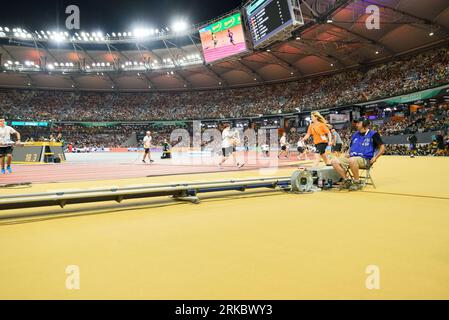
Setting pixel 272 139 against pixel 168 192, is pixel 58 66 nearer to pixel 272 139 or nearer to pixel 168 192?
pixel 272 139

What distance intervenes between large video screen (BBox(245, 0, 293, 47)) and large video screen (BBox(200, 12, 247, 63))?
2743 mm

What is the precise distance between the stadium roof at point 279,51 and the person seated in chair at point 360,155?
710 inches

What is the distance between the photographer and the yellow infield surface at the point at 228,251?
1.84 m

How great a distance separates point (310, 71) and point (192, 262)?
45.1m

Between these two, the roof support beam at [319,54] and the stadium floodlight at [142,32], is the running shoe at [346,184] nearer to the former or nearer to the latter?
the roof support beam at [319,54]

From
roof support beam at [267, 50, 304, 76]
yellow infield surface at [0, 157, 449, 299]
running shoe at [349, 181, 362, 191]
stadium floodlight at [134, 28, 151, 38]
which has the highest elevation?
stadium floodlight at [134, 28, 151, 38]

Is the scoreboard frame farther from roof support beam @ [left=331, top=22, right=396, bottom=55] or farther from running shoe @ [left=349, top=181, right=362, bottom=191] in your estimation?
running shoe @ [left=349, top=181, right=362, bottom=191]

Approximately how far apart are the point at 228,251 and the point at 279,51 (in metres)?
35.1

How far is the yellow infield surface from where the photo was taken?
6.04 feet

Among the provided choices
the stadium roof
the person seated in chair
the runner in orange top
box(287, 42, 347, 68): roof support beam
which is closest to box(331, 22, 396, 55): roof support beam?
the stadium roof

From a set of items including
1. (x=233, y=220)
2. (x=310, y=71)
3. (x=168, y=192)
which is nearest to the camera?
(x=233, y=220)
